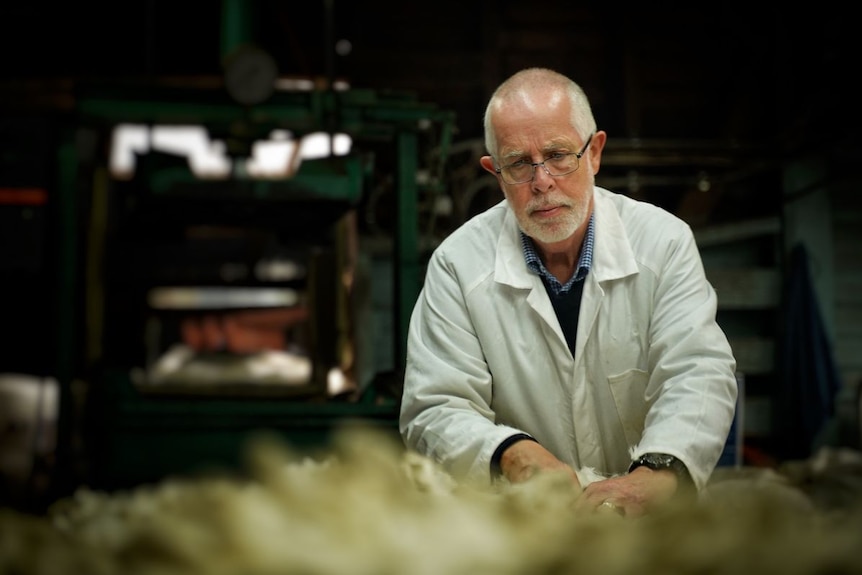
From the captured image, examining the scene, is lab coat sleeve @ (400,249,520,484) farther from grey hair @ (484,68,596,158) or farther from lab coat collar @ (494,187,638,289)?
grey hair @ (484,68,596,158)

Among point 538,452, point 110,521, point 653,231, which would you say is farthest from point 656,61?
point 110,521

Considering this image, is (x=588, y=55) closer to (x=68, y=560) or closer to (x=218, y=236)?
(x=218, y=236)

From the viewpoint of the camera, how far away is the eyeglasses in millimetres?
1800

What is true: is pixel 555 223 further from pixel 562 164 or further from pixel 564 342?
pixel 564 342

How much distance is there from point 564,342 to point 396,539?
52.4 inches

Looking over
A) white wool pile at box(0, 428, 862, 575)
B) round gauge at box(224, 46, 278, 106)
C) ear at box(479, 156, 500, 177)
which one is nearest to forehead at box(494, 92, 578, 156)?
ear at box(479, 156, 500, 177)

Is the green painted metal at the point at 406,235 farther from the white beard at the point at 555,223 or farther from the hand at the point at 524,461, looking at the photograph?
the hand at the point at 524,461

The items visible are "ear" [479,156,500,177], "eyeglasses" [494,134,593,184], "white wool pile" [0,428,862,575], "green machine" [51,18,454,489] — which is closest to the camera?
"white wool pile" [0,428,862,575]

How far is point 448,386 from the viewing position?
182cm

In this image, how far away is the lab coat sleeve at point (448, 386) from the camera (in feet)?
5.52

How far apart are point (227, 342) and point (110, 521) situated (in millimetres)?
3526

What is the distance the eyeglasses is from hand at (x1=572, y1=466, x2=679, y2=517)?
2.35 ft

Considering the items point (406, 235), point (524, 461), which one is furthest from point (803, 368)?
point (524, 461)

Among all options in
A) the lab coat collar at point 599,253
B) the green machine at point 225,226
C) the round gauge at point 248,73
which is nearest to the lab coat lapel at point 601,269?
the lab coat collar at point 599,253
